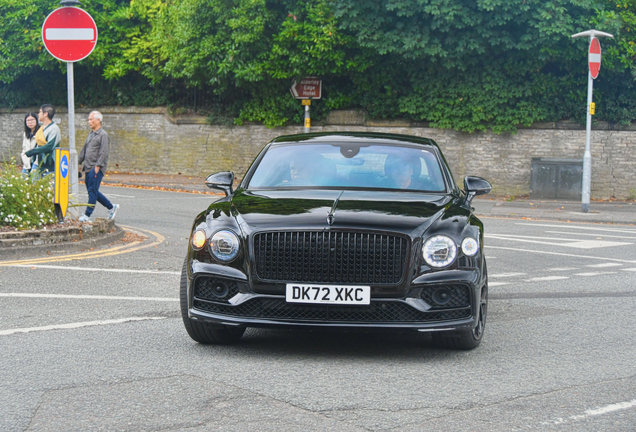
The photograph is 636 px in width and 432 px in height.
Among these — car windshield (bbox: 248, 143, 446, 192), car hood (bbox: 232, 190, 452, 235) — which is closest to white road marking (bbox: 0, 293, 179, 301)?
car windshield (bbox: 248, 143, 446, 192)

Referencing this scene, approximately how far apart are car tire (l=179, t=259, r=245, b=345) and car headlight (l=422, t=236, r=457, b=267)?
157 centimetres

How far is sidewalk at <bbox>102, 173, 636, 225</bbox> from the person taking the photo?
20.0 m

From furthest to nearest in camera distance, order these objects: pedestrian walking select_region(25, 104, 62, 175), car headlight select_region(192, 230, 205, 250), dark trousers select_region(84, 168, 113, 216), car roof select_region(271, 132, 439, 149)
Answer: pedestrian walking select_region(25, 104, 62, 175) < dark trousers select_region(84, 168, 113, 216) < car roof select_region(271, 132, 439, 149) < car headlight select_region(192, 230, 205, 250)

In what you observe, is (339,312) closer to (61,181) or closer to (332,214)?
(332,214)

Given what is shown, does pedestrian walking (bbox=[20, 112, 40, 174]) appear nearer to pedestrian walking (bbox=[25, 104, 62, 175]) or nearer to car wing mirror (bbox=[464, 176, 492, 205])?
pedestrian walking (bbox=[25, 104, 62, 175])

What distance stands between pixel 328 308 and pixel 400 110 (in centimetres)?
2144

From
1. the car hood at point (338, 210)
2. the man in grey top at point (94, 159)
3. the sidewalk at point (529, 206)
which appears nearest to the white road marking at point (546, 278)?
the car hood at point (338, 210)

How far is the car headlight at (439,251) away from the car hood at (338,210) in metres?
0.12

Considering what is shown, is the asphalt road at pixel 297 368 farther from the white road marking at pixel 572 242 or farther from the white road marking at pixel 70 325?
the white road marking at pixel 572 242

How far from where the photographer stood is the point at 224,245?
19.9 feet

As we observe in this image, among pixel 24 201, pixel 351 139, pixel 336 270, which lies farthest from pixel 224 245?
pixel 24 201

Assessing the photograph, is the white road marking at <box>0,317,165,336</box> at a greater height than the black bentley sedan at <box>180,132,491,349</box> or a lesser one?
lesser

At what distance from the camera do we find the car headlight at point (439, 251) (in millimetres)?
5941

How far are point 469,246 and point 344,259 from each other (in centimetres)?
91
